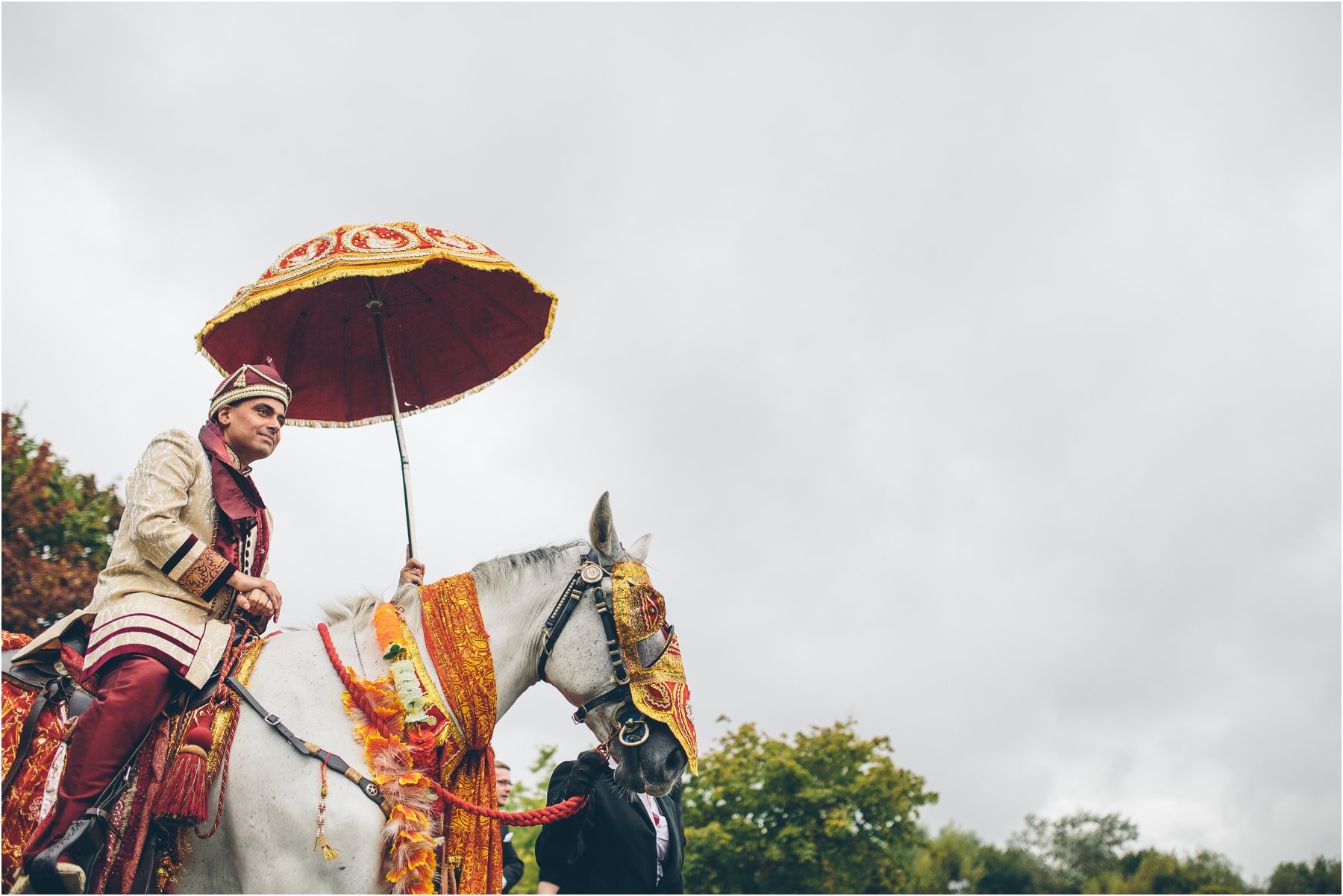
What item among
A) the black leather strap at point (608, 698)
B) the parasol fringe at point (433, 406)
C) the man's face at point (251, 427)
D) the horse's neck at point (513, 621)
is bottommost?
the black leather strap at point (608, 698)

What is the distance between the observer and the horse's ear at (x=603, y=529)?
17.2ft

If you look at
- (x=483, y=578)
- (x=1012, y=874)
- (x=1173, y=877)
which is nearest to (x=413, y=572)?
(x=483, y=578)

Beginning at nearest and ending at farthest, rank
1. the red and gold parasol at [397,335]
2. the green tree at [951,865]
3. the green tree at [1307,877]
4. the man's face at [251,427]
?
the man's face at [251,427] → the red and gold parasol at [397,335] → the green tree at [1307,877] → the green tree at [951,865]


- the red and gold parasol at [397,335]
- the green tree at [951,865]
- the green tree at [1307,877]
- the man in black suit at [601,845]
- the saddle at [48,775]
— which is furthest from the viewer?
the green tree at [951,865]

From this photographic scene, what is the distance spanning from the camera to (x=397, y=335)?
6.92 m

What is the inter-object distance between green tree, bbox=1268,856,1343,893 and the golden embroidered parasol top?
77.3ft

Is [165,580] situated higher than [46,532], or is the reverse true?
[46,532]

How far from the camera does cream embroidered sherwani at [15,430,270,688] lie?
15.2 feet

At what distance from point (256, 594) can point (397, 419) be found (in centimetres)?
180

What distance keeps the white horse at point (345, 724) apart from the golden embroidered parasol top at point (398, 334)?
1.86m

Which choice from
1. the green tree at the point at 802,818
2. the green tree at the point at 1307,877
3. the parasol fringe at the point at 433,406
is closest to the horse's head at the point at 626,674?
the parasol fringe at the point at 433,406

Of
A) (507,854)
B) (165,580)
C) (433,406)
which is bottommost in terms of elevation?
(507,854)

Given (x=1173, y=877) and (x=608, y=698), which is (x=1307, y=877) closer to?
(x=1173, y=877)

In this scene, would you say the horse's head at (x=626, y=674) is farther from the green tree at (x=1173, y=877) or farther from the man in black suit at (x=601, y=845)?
the green tree at (x=1173, y=877)
